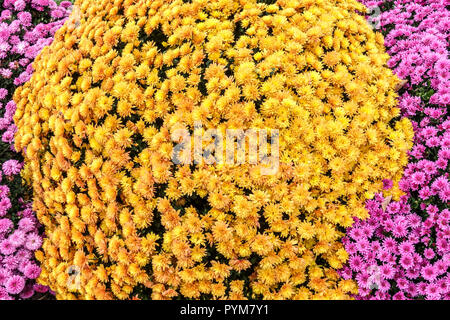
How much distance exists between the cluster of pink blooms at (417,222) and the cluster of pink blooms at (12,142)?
2.38m

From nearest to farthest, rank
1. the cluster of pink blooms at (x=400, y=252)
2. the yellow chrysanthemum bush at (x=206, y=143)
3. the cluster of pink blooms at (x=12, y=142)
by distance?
the yellow chrysanthemum bush at (x=206, y=143), the cluster of pink blooms at (x=400, y=252), the cluster of pink blooms at (x=12, y=142)

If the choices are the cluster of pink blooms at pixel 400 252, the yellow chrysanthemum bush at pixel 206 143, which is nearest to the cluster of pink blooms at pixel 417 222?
the cluster of pink blooms at pixel 400 252

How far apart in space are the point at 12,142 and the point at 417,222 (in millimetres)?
3420

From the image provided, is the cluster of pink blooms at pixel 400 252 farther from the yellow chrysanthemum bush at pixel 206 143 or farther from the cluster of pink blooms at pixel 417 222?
the yellow chrysanthemum bush at pixel 206 143

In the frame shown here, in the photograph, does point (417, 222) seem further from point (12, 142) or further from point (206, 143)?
point (12, 142)

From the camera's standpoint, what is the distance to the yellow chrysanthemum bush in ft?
7.47

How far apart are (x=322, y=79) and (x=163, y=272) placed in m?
1.61

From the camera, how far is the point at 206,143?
230 centimetres

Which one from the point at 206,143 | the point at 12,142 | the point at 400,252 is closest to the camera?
the point at 206,143

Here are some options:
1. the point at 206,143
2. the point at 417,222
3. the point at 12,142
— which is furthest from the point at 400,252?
the point at 12,142

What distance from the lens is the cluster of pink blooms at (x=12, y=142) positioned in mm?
2965

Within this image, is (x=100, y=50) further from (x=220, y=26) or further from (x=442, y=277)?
(x=442, y=277)

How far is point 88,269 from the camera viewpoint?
2479 millimetres

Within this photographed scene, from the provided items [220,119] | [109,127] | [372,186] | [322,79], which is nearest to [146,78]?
[109,127]
